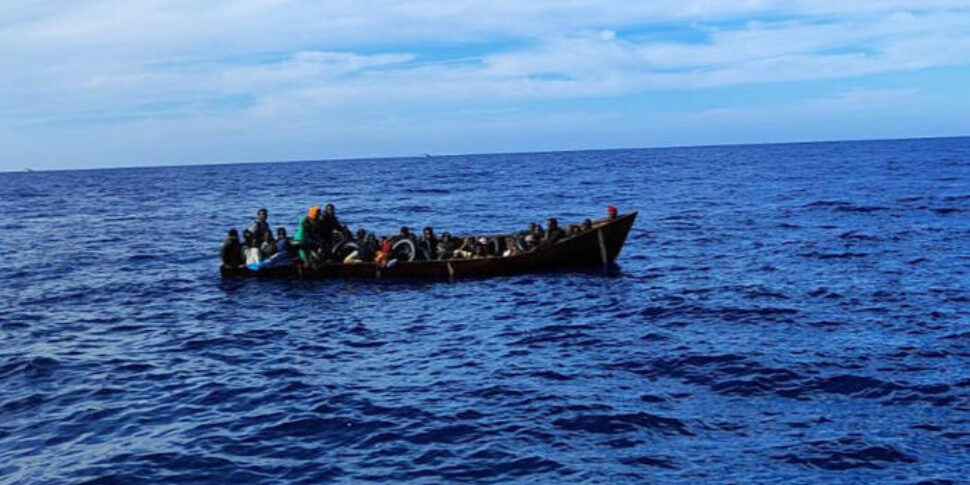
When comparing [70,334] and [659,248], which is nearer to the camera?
[70,334]

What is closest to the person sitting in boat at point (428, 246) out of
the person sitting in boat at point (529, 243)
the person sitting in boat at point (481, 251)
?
the person sitting in boat at point (481, 251)

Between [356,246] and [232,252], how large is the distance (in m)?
4.44

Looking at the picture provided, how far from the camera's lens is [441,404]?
46.5 ft

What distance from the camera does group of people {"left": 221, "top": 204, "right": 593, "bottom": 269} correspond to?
2736cm

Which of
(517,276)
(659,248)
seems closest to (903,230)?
(659,248)

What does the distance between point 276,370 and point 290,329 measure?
4.06 meters

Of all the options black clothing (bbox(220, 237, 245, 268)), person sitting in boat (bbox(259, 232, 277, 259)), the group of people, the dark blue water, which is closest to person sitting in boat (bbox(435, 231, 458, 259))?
the group of people

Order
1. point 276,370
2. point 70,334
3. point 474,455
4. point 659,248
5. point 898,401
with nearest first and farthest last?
1. point 474,455
2. point 898,401
3. point 276,370
4. point 70,334
5. point 659,248

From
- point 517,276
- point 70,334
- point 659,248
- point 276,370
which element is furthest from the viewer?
point 659,248

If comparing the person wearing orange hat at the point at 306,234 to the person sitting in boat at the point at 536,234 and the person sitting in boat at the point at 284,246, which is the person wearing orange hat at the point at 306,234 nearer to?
the person sitting in boat at the point at 284,246

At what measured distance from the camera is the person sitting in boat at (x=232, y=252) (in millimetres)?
28312

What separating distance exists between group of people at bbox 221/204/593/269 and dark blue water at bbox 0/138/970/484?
1061mm

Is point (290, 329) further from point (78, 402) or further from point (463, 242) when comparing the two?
point (463, 242)

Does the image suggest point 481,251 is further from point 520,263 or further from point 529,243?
point 529,243
